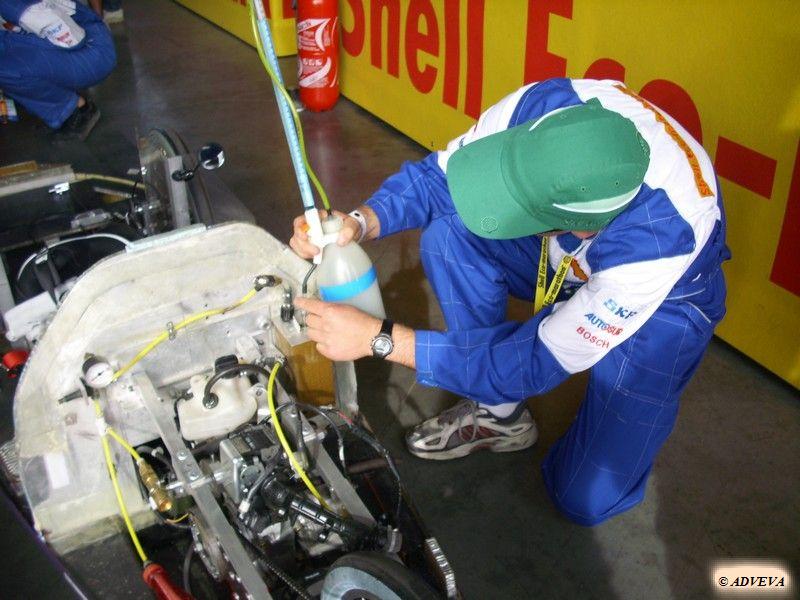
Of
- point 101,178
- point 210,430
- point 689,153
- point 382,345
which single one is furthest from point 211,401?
point 101,178

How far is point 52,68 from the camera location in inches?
160

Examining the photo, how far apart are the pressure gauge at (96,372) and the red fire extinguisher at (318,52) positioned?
3.16m

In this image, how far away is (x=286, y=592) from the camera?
128cm

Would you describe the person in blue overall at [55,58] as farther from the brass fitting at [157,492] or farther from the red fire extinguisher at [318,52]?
the brass fitting at [157,492]

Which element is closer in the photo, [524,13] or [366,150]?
[524,13]

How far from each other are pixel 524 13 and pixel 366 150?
4.02 ft

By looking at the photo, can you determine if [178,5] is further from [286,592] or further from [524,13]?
[286,592]

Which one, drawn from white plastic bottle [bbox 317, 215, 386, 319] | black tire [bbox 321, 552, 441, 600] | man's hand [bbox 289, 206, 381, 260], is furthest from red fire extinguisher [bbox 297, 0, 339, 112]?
black tire [bbox 321, 552, 441, 600]

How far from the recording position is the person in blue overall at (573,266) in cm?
134

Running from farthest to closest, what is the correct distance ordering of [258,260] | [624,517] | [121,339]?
[624,517]
[258,260]
[121,339]

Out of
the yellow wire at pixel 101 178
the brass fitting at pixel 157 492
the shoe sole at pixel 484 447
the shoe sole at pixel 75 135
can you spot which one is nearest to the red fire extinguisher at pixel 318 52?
the shoe sole at pixel 75 135

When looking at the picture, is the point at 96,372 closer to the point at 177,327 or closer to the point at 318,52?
the point at 177,327

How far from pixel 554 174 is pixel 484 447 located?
1.03 meters

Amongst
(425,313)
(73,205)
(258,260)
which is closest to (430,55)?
(425,313)
